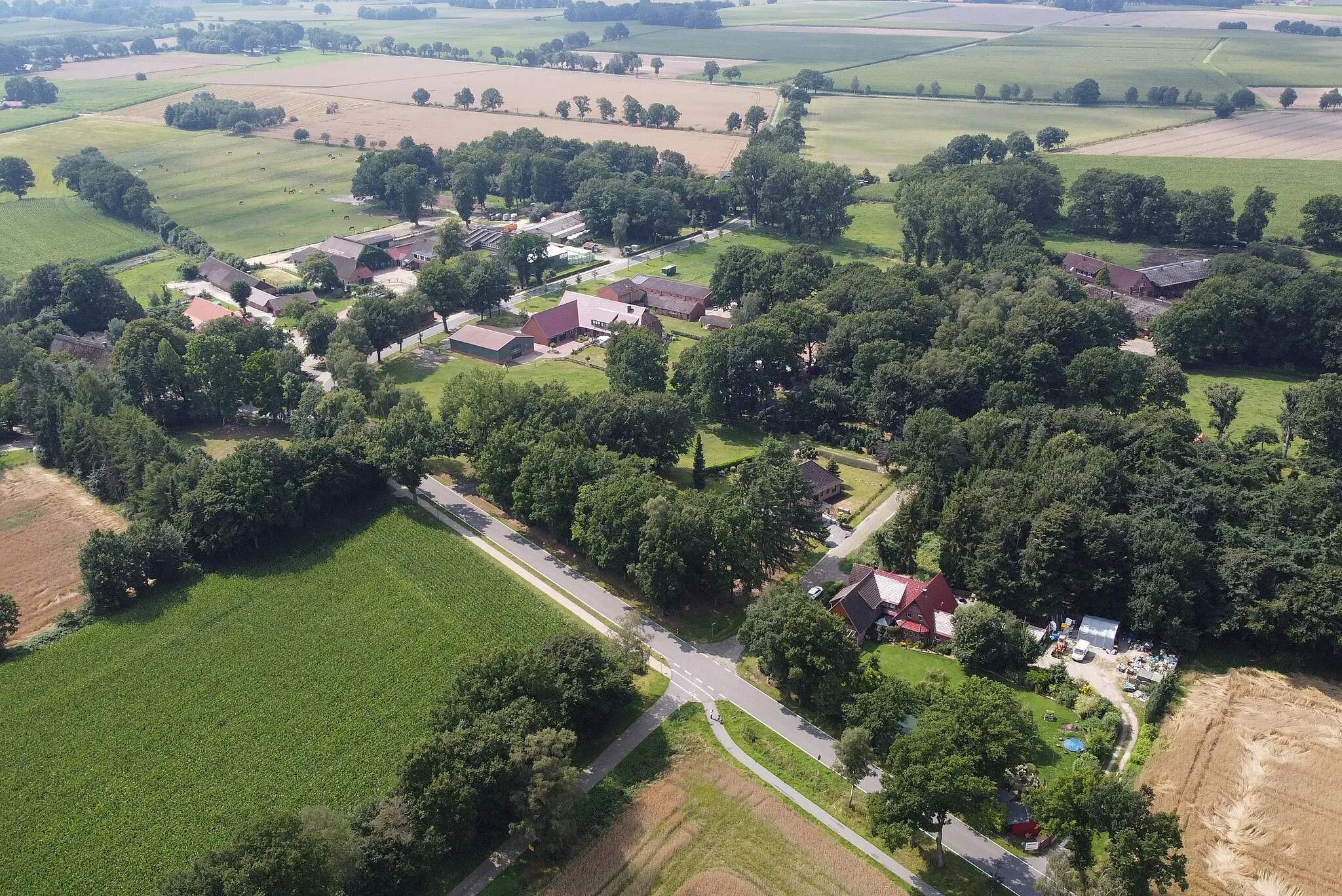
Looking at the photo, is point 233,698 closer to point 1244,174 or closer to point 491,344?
point 491,344

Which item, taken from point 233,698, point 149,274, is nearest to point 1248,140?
point 149,274

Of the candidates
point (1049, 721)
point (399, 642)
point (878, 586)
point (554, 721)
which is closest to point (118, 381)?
point (399, 642)

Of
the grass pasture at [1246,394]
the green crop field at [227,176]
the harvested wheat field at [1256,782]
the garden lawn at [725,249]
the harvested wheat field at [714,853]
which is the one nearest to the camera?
the harvested wheat field at [1256,782]

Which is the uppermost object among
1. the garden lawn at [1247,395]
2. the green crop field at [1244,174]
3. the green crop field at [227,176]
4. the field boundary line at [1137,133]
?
the field boundary line at [1137,133]

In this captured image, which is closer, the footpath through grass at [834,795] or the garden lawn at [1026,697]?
Answer: the footpath through grass at [834,795]

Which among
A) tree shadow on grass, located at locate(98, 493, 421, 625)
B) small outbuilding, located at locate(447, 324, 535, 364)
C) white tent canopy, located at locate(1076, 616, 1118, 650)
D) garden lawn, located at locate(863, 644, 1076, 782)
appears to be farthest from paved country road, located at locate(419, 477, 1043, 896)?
small outbuilding, located at locate(447, 324, 535, 364)

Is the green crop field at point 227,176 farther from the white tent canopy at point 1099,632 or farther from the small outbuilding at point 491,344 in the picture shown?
the white tent canopy at point 1099,632

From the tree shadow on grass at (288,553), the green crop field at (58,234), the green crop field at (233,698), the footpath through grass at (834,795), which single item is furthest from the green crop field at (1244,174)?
the green crop field at (58,234)
